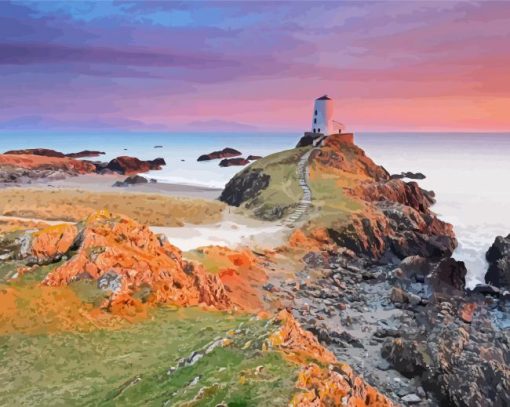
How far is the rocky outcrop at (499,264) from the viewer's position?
35.7 meters

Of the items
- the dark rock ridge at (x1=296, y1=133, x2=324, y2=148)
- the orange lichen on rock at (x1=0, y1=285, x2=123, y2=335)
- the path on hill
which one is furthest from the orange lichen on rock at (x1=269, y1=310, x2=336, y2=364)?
the dark rock ridge at (x1=296, y1=133, x2=324, y2=148)

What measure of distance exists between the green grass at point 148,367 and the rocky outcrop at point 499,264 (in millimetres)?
25982

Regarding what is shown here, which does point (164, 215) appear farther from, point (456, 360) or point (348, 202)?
point (456, 360)

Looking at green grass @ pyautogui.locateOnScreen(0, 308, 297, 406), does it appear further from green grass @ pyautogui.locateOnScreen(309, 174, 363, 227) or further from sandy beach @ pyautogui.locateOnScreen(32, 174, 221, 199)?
sandy beach @ pyautogui.locateOnScreen(32, 174, 221, 199)

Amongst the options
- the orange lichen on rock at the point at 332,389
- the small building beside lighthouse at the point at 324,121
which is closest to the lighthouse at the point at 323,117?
the small building beside lighthouse at the point at 324,121

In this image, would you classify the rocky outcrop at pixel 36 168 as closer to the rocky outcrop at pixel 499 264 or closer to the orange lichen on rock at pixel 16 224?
the orange lichen on rock at pixel 16 224

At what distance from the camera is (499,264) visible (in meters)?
37.2

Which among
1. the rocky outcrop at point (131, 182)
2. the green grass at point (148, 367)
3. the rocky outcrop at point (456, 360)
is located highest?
the rocky outcrop at point (131, 182)

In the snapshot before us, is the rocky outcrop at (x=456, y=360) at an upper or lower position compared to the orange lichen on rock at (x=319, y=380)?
lower

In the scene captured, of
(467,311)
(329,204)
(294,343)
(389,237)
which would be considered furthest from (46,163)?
(294,343)

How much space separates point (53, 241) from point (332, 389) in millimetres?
15086

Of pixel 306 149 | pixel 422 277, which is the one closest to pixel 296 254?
pixel 422 277

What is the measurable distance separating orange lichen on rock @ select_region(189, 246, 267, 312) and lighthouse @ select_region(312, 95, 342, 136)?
4535cm

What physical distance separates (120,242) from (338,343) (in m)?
11.8
